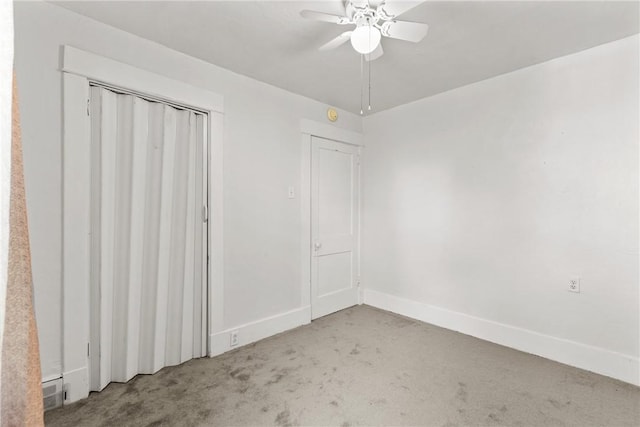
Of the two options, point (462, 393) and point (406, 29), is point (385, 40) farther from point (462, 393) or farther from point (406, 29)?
point (462, 393)

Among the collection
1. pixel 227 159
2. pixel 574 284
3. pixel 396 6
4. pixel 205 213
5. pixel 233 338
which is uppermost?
pixel 396 6

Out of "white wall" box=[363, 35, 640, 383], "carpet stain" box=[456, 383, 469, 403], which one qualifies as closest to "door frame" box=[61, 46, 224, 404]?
"carpet stain" box=[456, 383, 469, 403]

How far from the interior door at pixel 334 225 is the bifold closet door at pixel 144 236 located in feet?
4.08

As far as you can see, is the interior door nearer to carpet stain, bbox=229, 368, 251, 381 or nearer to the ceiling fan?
carpet stain, bbox=229, 368, 251, 381

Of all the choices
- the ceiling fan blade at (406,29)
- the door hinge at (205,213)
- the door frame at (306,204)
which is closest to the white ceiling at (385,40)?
the ceiling fan blade at (406,29)

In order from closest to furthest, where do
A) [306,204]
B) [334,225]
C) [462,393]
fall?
[462,393] → [306,204] → [334,225]

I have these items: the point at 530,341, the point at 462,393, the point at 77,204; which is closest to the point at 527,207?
the point at 530,341

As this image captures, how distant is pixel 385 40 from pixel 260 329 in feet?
8.49

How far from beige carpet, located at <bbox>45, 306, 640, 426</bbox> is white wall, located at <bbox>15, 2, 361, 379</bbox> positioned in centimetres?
42

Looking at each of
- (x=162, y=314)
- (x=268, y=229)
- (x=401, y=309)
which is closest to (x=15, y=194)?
(x=162, y=314)

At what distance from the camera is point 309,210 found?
3141mm

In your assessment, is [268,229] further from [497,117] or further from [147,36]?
[497,117]

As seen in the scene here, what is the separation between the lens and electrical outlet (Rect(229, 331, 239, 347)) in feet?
8.21

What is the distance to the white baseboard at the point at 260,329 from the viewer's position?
2.43 meters
